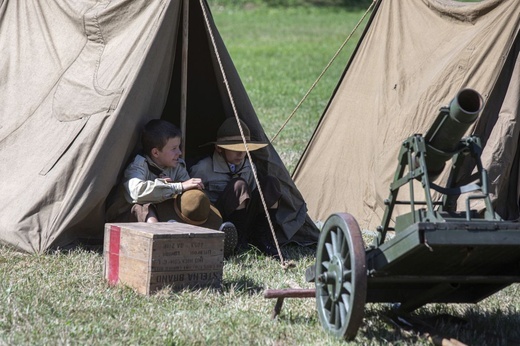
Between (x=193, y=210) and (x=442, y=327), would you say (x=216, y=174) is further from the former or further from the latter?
(x=442, y=327)

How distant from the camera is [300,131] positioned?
527 inches

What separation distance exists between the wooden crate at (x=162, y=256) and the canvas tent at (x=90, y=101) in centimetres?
77

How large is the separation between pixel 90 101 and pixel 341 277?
2955 mm

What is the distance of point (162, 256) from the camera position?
18.6ft

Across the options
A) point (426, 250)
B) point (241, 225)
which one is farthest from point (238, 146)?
point (426, 250)

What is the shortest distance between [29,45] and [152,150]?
1.79m

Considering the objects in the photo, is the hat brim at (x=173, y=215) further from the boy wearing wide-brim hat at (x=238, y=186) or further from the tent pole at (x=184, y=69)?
the tent pole at (x=184, y=69)

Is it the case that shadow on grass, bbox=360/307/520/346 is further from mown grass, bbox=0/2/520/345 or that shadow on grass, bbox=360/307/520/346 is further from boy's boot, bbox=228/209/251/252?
boy's boot, bbox=228/209/251/252

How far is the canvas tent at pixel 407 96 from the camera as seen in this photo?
7715mm

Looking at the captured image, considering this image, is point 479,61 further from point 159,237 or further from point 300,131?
point 300,131

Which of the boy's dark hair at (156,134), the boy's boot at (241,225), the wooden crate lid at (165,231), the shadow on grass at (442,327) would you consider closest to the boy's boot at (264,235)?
the boy's boot at (241,225)

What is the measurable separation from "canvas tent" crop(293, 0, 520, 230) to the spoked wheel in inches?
117

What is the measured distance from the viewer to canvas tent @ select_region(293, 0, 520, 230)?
7715mm

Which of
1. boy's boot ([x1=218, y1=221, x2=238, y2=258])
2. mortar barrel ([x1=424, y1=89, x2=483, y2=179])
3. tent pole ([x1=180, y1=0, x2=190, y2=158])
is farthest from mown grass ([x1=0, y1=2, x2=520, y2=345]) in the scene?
tent pole ([x1=180, y1=0, x2=190, y2=158])
